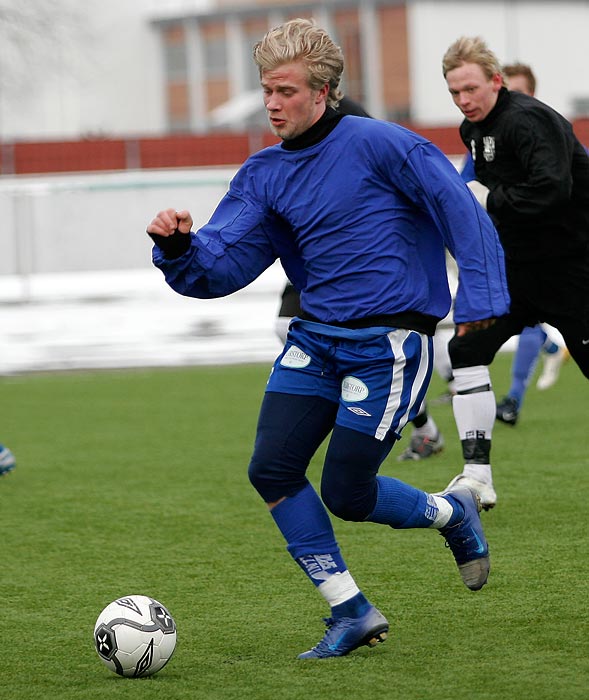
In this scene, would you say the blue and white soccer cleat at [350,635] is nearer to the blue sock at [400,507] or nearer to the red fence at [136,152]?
the blue sock at [400,507]

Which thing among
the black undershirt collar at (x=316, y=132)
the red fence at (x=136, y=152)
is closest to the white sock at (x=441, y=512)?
the black undershirt collar at (x=316, y=132)

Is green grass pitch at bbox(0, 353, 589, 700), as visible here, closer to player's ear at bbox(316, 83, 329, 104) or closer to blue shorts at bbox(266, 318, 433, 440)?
blue shorts at bbox(266, 318, 433, 440)

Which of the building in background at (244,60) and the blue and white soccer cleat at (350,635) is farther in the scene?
the building in background at (244,60)

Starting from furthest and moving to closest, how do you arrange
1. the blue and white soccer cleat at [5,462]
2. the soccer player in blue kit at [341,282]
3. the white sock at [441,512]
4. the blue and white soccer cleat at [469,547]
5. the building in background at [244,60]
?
the building in background at [244,60], the blue and white soccer cleat at [5,462], the blue and white soccer cleat at [469,547], the white sock at [441,512], the soccer player in blue kit at [341,282]

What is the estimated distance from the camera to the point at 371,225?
4434 mm

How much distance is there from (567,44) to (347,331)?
60.1 metres

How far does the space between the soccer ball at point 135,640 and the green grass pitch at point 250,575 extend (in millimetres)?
48

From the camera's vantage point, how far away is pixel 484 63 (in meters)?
6.47

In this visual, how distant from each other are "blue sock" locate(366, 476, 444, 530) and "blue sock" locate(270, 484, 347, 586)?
0.17m

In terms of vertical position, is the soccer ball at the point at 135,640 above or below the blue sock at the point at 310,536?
below

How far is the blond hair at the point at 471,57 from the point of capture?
646 centimetres

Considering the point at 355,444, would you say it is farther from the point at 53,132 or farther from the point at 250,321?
the point at 53,132

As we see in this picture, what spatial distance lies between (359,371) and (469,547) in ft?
2.58

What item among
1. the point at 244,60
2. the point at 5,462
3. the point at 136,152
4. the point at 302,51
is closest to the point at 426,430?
the point at 5,462
